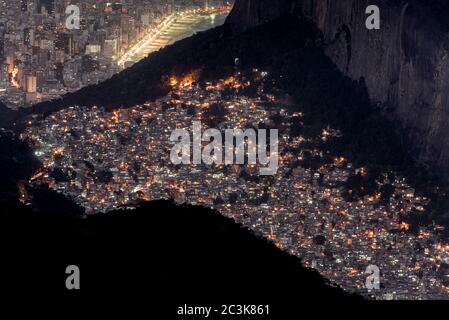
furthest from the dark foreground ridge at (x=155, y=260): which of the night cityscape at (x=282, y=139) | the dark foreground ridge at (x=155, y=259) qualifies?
the night cityscape at (x=282, y=139)

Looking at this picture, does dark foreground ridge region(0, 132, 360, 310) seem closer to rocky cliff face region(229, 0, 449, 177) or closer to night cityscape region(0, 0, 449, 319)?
night cityscape region(0, 0, 449, 319)

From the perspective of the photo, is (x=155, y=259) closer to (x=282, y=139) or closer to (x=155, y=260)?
(x=155, y=260)

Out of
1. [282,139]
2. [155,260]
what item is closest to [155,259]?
[155,260]

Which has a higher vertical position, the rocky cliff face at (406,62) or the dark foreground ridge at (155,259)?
the rocky cliff face at (406,62)

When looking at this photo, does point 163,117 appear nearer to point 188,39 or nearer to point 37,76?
point 188,39

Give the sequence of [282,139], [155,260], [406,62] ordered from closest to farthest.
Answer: [155,260] < [406,62] < [282,139]

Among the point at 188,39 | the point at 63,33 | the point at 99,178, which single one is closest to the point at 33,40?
the point at 63,33

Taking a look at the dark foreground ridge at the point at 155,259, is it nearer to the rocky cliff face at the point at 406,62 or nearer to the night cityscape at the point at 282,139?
the night cityscape at the point at 282,139
